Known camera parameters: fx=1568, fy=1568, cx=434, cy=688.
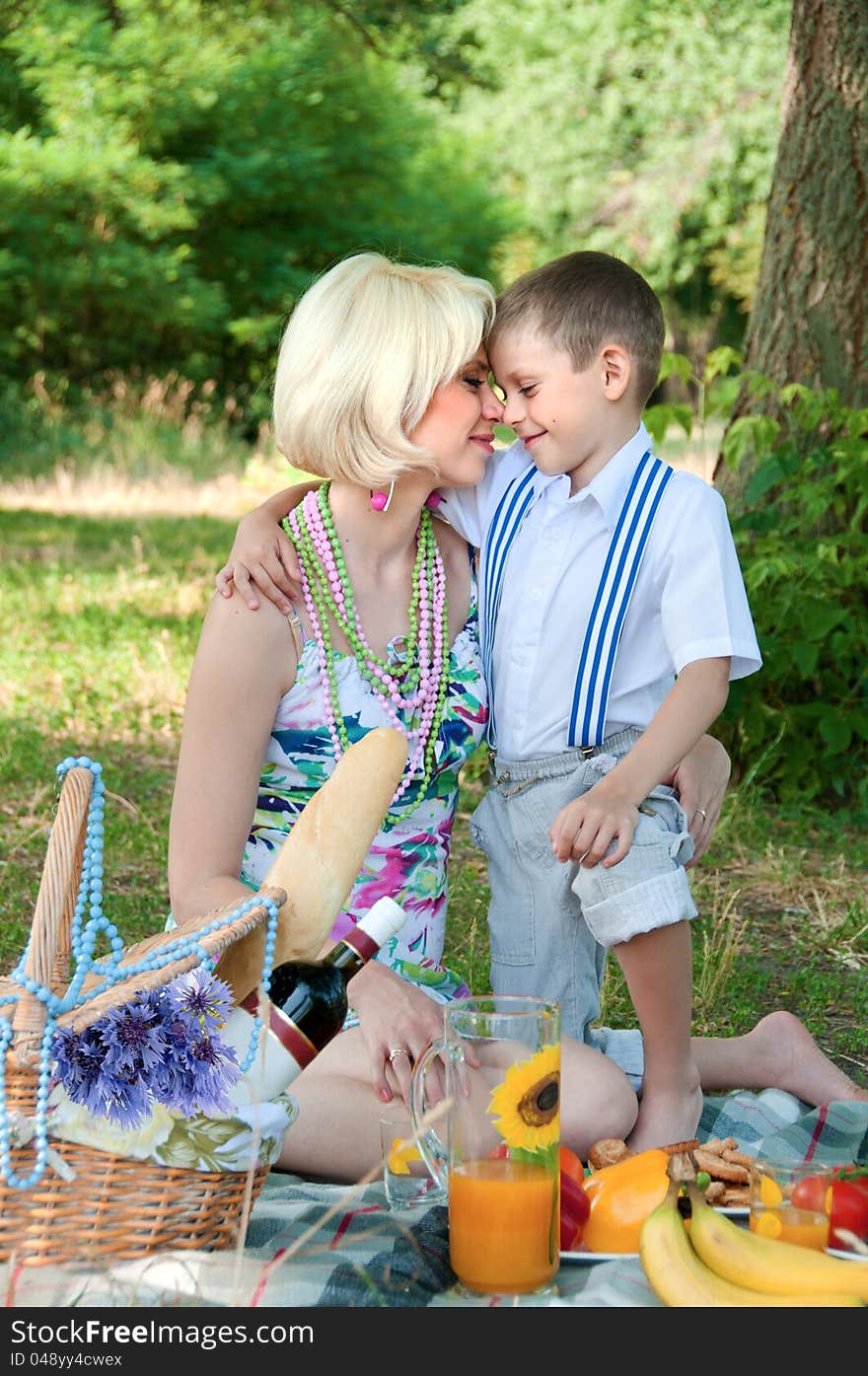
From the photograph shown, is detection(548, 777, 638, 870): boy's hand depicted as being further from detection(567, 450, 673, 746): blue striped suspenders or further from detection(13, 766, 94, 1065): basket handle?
detection(13, 766, 94, 1065): basket handle

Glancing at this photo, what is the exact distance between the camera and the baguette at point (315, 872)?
193cm

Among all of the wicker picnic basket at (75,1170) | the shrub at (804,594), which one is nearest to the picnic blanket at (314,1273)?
the wicker picnic basket at (75,1170)

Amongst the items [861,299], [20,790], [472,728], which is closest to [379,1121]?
[472,728]

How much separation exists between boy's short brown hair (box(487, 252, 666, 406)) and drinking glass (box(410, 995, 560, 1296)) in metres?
1.30

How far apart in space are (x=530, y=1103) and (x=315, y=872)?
1.25 feet

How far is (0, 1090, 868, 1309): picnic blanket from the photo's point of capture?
1.83 m

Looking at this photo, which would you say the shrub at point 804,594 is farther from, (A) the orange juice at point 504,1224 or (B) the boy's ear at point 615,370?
(A) the orange juice at point 504,1224

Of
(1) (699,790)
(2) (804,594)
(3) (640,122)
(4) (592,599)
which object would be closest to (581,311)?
(4) (592,599)

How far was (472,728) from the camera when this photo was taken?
9.37 ft

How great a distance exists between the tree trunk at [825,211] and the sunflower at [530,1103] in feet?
12.4

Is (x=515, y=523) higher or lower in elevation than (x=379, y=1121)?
higher

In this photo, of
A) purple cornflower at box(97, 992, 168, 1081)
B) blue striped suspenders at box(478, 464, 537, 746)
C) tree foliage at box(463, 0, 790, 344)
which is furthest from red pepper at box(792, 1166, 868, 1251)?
tree foliage at box(463, 0, 790, 344)
